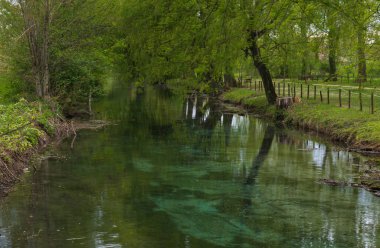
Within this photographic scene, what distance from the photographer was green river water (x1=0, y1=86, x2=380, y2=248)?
11555 mm

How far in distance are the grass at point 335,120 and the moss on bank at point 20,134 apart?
1302 centimetres

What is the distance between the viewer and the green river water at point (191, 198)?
11.6 metres

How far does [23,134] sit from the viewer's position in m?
18.9

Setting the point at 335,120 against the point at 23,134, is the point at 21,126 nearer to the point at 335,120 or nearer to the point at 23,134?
the point at 23,134

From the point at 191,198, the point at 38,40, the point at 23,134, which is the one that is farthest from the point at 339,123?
the point at 38,40

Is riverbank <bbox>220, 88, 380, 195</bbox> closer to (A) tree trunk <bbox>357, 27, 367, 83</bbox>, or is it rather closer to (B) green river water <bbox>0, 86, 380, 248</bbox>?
(B) green river water <bbox>0, 86, 380, 248</bbox>

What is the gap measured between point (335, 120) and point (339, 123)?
719mm

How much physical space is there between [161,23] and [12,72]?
10094 millimetres

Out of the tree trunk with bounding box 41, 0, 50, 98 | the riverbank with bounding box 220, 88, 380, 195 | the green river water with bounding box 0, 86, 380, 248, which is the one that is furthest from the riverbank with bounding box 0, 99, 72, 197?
the riverbank with bounding box 220, 88, 380, 195

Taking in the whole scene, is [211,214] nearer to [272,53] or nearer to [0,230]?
[0,230]

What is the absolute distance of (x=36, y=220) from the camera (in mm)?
12375

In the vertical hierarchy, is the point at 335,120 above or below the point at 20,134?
above

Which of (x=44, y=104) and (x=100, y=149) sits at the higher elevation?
(x=44, y=104)

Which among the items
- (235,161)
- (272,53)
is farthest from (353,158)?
(272,53)
